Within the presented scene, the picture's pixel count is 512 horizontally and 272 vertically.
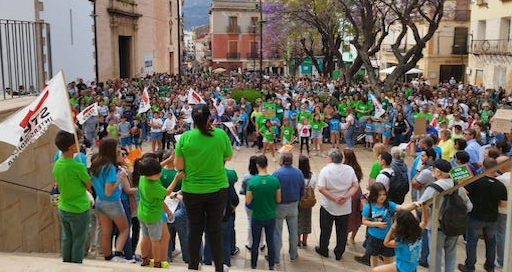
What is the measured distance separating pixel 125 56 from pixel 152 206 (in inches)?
1128

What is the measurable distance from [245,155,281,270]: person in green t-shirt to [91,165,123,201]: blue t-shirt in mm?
1612

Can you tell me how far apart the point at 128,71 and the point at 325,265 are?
1108 inches

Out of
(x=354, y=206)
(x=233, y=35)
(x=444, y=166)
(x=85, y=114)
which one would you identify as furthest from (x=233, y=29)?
(x=444, y=166)

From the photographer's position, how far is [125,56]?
32750mm

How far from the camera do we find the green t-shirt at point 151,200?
5.50 metres

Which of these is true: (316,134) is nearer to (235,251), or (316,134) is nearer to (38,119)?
(235,251)

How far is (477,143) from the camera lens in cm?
952

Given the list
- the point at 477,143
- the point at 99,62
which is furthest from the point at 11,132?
the point at 99,62

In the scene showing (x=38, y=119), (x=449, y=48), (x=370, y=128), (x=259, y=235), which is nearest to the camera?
(x=38, y=119)

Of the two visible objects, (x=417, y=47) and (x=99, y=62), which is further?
(x=99, y=62)

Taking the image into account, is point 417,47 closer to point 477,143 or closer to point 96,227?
point 477,143

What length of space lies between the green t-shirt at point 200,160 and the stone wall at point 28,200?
2.17 meters

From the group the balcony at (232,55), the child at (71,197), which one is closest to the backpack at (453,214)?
the child at (71,197)

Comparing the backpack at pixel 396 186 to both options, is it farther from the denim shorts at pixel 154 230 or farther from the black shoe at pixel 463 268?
the denim shorts at pixel 154 230
